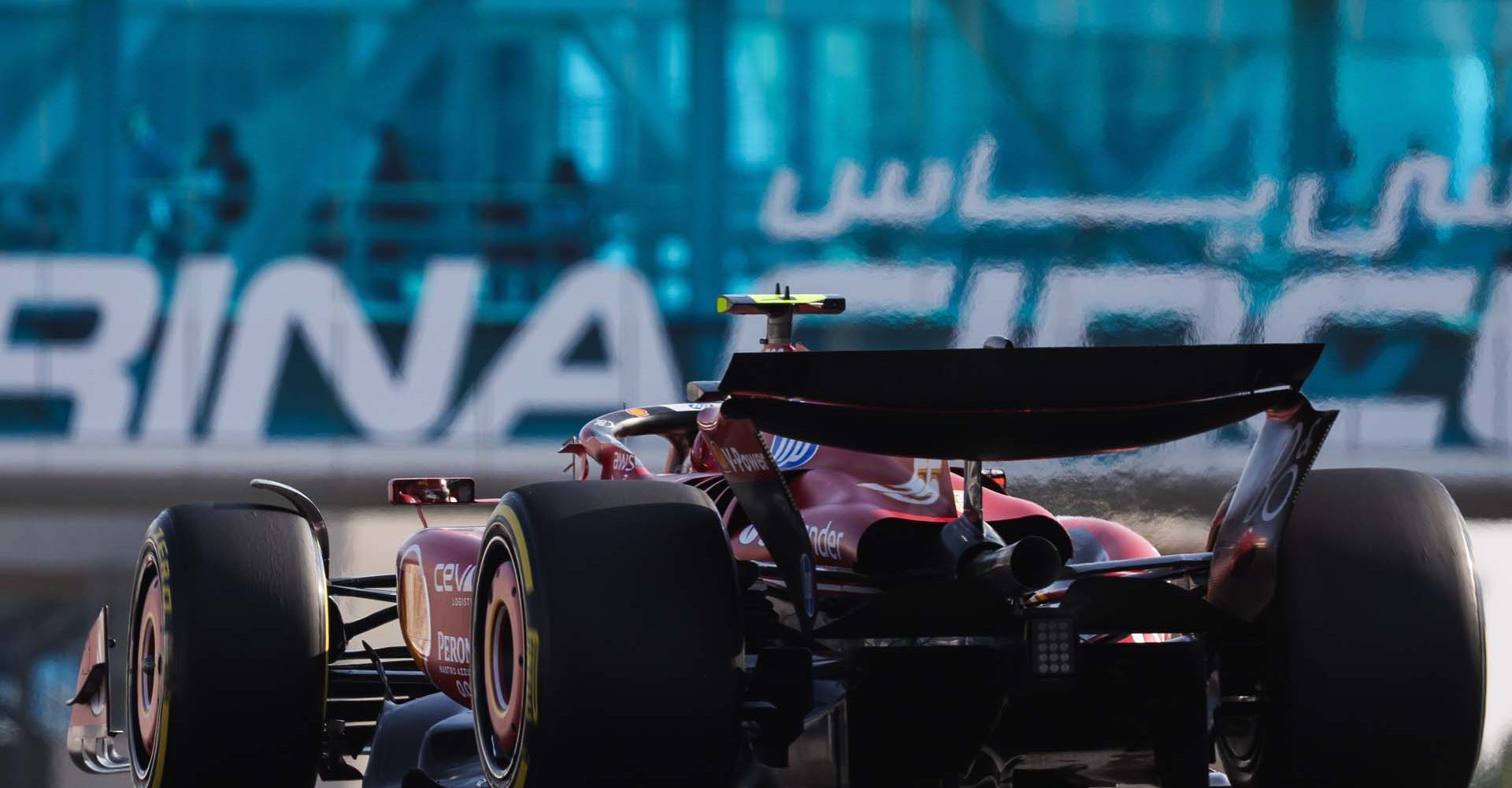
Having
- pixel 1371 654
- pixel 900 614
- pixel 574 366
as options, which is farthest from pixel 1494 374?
pixel 900 614

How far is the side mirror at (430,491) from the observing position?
17.9 feet

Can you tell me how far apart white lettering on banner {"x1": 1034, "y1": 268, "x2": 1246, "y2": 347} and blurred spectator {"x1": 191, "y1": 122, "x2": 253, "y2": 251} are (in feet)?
15.2

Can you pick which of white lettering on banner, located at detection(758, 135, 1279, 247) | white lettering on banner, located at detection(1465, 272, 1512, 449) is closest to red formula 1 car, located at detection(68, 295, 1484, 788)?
white lettering on banner, located at detection(758, 135, 1279, 247)

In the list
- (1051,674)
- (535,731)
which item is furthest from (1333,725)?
(535,731)

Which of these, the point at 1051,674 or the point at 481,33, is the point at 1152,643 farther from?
the point at 481,33

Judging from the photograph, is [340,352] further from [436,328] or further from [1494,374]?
[1494,374]

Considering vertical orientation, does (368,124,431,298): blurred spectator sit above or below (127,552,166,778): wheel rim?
above

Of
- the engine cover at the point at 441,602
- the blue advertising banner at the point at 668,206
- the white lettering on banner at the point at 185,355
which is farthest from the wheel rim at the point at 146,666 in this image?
the white lettering on banner at the point at 185,355

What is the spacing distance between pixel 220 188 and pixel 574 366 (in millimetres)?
2295

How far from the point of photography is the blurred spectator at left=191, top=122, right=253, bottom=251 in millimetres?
11797

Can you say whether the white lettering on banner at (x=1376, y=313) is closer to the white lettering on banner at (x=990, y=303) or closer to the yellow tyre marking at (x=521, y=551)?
the white lettering on banner at (x=990, y=303)

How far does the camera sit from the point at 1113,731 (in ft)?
13.3

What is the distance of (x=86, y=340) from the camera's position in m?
11.7

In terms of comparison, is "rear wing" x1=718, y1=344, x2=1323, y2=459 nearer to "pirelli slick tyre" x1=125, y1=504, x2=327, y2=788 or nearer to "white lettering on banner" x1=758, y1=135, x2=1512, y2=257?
"pirelli slick tyre" x1=125, y1=504, x2=327, y2=788
